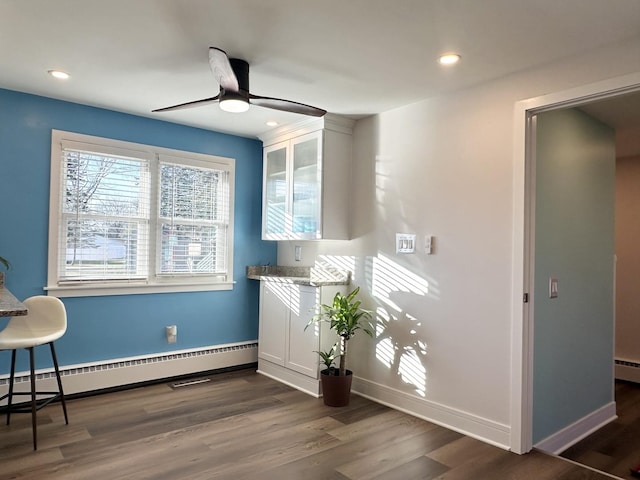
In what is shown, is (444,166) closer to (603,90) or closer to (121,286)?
(603,90)

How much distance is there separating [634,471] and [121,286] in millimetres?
3979

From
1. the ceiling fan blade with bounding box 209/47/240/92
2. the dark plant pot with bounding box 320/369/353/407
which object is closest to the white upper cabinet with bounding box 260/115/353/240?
the dark plant pot with bounding box 320/369/353/407

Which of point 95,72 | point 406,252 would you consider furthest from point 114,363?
point 406,252

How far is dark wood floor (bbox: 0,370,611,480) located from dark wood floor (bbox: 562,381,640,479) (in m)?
0.35

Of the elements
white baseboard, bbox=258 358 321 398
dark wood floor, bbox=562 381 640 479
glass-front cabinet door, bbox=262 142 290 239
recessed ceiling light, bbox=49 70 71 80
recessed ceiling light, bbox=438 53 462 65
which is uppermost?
recessed ceiling light, bbox=49 70 71 80

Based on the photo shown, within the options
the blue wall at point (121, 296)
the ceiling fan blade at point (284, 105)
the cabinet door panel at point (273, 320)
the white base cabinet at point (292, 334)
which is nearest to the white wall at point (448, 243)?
the white base cabinet at point (292, 334)

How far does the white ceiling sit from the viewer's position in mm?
2172

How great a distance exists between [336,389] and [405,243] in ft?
4.22

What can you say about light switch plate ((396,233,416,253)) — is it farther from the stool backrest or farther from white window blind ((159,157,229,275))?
the stool backrest

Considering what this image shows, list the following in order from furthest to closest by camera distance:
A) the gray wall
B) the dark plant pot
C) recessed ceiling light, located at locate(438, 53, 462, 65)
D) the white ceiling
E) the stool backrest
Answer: the dark plant pot, the stool backrest, the gray wall, recessed ceiling light, located at locate(438, 53, 462, 65), the white ceiling

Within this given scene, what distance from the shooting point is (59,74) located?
3.11 metres

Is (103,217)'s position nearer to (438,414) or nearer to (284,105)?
(284,105)

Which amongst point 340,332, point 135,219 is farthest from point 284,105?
point 135,219

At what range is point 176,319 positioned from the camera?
4.28 m
